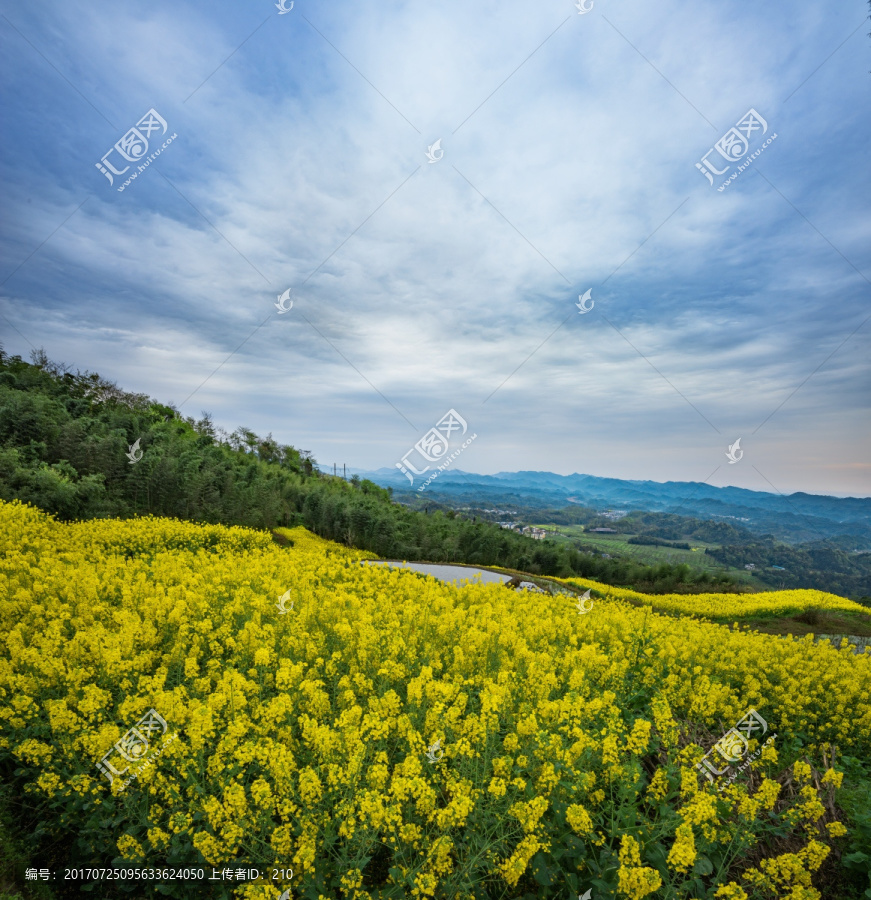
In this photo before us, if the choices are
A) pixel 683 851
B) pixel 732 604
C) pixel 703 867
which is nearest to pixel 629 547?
pixel 732 604

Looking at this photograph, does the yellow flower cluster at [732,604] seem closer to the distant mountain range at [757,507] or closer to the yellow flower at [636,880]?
the yellow flower at [636,880]

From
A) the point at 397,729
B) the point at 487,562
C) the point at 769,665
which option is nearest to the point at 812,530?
the point at 487,562

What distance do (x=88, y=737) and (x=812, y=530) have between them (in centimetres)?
11700

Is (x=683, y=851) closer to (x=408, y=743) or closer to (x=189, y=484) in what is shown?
(x=408, y=743)

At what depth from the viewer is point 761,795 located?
3.14 metres

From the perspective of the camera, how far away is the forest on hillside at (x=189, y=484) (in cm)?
1666

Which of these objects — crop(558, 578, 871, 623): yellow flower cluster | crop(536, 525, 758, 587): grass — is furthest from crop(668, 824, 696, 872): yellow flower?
crop(536, 525, 758, 587): grass

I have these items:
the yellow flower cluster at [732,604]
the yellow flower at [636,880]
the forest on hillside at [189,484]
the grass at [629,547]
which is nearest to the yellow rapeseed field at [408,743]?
the yellow flower at [636,880]

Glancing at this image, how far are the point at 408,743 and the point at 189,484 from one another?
19516 mm

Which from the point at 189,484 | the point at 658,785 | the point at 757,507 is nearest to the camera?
the point at 658,785

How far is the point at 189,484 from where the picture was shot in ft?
65.9

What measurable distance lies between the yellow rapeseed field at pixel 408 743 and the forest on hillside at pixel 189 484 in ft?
41.9

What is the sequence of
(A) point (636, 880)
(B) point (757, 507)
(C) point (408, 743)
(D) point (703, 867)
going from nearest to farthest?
(A) point (636, 880) < (D) point (703, 867) < (C) point (408, 743) < (B) point (757, 507)

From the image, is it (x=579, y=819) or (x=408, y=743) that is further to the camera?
(x=408, y=743)
